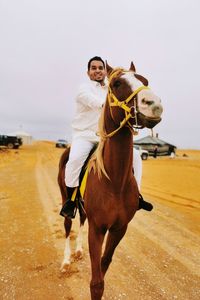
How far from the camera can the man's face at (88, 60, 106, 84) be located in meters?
4.30

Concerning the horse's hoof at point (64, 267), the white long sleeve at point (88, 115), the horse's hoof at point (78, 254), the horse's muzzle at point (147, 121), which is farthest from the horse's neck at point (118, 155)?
the horse's hoof at point (78, 254)

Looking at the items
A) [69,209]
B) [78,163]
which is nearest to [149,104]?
[78,163]

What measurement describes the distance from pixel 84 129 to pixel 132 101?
1885mm

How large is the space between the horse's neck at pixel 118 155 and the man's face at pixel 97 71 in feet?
4.62

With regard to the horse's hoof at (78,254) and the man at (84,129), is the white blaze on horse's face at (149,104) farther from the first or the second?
the horse's hoof at (78,254)

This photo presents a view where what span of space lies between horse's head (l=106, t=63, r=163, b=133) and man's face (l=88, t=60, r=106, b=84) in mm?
1103

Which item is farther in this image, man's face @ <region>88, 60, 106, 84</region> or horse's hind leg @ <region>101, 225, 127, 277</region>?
man's face @ <region>88, 60, 106, 84</region>

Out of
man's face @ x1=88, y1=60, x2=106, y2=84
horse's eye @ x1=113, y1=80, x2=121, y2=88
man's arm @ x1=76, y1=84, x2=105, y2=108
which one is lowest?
man's arm @ x1=76, y1=84, x2=105, y2=108

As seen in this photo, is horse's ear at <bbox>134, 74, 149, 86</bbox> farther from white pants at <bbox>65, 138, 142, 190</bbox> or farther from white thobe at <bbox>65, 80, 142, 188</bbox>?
white pants at <bbox>65, 138, 142, 190</bbox>

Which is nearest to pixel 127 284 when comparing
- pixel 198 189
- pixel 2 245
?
pixel 2 245

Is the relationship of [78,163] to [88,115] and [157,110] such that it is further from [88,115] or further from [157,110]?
[157,110]

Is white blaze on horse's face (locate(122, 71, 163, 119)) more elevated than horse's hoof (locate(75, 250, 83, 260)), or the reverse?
white blaze on horse's face (locate(122, 71, 163, 119))

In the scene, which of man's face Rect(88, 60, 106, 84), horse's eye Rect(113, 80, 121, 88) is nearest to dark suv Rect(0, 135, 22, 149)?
man's face Rect(88, 60, 106, 84)

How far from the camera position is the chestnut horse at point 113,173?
2844 mm
